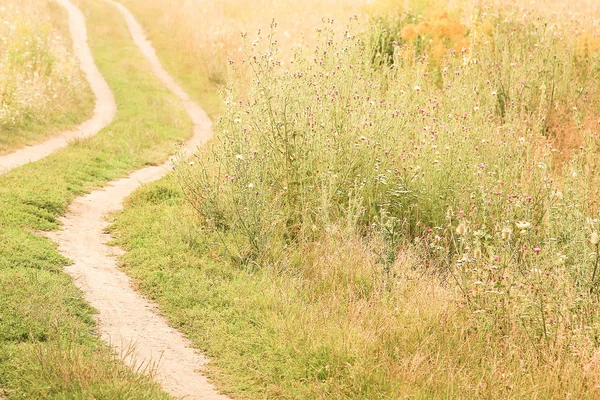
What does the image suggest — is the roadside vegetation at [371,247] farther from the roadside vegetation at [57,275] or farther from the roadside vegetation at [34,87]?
the roadside vegetation at [34,87]

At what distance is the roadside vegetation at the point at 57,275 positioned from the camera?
469cm

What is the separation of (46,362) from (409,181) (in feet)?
15.2

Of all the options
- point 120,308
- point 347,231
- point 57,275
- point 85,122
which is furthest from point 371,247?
point 85,122

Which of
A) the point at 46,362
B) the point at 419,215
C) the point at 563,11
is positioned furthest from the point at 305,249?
the point at 563,11

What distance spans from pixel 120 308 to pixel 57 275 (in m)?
0.76

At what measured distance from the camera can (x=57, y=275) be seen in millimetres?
6703

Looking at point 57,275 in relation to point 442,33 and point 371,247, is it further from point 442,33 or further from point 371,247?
point 442,33

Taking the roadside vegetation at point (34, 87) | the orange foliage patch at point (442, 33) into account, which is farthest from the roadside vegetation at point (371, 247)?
the roadside vegetation at point (34, 87)

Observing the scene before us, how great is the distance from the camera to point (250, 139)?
324 inches

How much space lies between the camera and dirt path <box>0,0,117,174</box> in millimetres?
11266

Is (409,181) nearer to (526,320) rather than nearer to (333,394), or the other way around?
(526,320)

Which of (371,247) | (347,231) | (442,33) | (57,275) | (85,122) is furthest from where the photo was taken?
(85,122)

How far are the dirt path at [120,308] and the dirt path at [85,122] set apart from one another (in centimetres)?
182

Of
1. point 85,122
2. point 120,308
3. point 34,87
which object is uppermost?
point 34,87
